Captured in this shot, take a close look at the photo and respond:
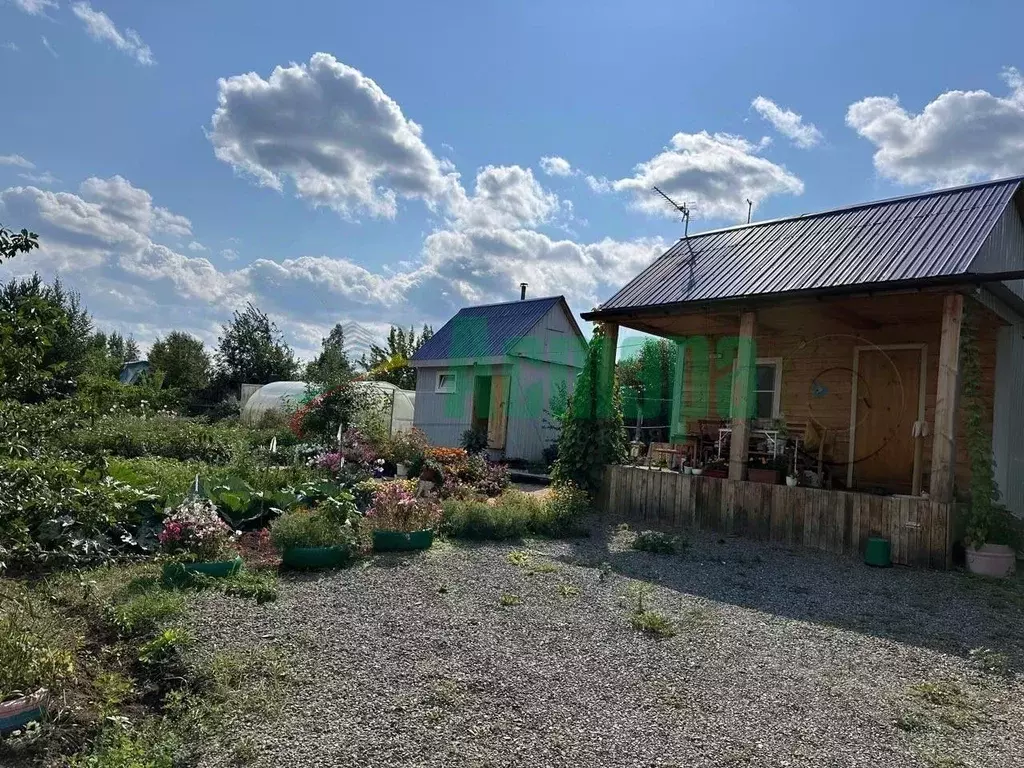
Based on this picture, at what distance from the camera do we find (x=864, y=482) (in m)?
10.3

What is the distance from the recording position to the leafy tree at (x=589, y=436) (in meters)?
9.98

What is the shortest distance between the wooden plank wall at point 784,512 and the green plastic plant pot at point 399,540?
351 centimetres

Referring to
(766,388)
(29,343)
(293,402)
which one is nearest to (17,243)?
(29,343)

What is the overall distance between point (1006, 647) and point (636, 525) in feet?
15.5

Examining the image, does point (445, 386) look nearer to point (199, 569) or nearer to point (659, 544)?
point (659, 544)

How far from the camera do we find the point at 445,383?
18.3 meters

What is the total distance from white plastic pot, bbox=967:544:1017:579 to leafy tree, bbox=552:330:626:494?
4435 millimetres

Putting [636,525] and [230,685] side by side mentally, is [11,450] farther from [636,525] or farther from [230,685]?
[636,525]

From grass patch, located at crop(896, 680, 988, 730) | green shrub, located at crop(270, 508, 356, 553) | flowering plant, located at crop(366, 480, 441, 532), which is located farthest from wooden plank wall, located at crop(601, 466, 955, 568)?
green shrub, located at crop(270, 508, 356, 553)

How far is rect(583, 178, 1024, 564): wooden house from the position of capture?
7.41 m

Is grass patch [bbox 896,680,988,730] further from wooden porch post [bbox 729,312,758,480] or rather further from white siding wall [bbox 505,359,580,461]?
white siding wall [bbox 505,359,580,461]

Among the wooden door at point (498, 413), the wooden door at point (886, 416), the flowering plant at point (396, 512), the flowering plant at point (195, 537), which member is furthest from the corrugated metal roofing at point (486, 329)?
the flowering plant at point (195, 537)

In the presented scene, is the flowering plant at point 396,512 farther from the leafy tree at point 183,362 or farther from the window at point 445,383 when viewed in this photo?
the leafy tree at point 183,362

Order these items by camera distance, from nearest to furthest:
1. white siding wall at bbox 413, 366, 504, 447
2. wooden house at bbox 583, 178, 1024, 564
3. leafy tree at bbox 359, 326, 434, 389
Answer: wooden house at bbox 583, 178, 1024, 564 < white siding wall at bbox 413, 366, 504, 447 < leafy tree at bbox 359, 326, 434, 389
